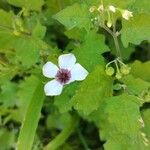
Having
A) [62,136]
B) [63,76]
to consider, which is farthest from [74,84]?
[62,136]

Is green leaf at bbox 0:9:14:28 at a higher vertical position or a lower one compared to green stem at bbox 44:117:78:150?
higher

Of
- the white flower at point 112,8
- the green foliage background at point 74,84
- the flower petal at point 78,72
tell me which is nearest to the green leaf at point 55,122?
the green foliage background at point 74,84

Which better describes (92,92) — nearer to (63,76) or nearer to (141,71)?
(63,76)

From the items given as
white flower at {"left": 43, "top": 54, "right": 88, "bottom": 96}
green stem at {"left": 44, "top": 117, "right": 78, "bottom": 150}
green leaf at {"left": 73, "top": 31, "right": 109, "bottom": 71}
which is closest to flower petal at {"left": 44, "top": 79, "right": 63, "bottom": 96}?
white flower at {"left": 43, "top": 54, "right": 88, "bottom": 96}

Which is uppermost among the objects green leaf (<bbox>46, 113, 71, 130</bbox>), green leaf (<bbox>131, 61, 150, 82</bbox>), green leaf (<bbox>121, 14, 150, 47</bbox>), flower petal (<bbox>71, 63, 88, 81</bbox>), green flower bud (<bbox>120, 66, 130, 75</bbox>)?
green leaf (<bbox>121, 14, 150, 47</bbox>)

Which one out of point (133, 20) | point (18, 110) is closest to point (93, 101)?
point (133, 20)

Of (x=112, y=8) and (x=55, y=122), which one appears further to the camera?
(x=55, y=122)

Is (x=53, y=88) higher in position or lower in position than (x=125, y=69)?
lower

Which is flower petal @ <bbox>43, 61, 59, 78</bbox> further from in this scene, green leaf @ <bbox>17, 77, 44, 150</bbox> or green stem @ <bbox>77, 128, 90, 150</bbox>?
green stem @ <bbox>77, 128, 90, 150</bbox>
